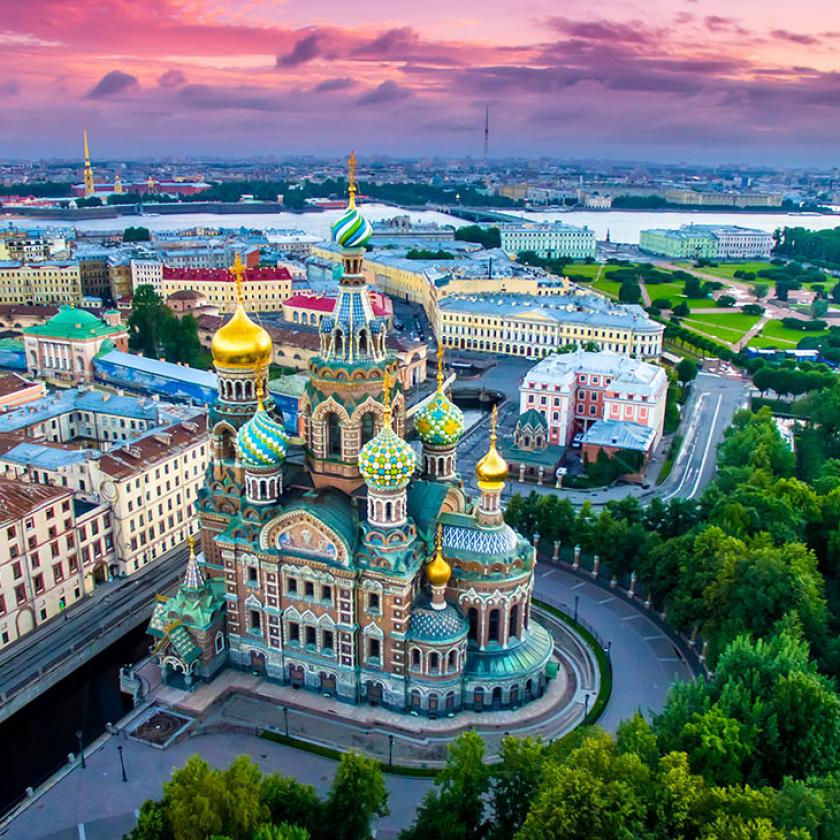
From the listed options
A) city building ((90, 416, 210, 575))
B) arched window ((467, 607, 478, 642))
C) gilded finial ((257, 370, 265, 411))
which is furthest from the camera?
city building ((90, 416, 210, 575))

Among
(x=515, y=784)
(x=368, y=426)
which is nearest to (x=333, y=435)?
(x=368, y=426)

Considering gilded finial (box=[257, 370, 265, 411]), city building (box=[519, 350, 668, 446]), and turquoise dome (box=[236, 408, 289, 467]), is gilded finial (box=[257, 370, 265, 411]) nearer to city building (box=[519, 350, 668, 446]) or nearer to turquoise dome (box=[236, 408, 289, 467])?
turquoise dome (box=[236, 408, 289, 467])

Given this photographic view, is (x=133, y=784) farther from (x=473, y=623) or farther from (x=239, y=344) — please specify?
(x=239, y=344)

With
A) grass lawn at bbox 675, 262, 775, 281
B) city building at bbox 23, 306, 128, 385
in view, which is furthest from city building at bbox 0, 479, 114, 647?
grass lawn at bbox 675, 262, 775, 281

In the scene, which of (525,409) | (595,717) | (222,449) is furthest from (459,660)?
(525,409)

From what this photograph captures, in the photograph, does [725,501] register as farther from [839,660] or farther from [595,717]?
[595,717]

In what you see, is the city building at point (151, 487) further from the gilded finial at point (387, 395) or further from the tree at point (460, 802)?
the tree at point (460, 802)

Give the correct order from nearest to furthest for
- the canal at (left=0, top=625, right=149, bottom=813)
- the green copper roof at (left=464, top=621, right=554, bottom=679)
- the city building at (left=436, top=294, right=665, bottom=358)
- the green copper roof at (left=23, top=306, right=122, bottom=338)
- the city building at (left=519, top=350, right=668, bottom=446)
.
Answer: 1. the canal at (left=0, top=625, right=149, bottom=813)
2. the green copper roof at (left=464, top=621, right=554, bottom=679)
3. the city building at (left=519, top=350, right=668, bottom=446)
4. the green copper roof at (left=23, top=306, right=122, bottom=338)
5. the city building at (left=436, top=294, right=665, bottom=358)
